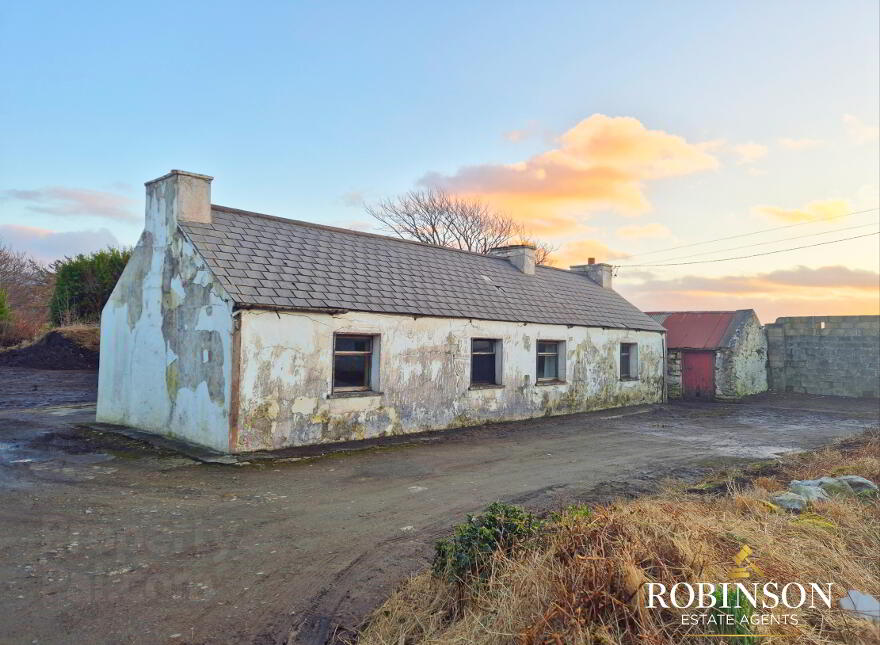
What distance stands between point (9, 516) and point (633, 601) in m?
7.02

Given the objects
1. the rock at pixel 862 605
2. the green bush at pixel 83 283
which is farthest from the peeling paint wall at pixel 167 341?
the green bush at pixel 83 283

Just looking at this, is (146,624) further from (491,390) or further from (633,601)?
(491,390)

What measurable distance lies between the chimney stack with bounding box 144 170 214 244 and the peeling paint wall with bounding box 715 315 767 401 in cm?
2130

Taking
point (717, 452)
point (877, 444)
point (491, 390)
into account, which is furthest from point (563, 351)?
point (877, 444)

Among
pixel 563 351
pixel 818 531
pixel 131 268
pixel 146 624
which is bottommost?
pixel 146 624

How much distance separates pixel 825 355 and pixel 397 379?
22739 millimetres

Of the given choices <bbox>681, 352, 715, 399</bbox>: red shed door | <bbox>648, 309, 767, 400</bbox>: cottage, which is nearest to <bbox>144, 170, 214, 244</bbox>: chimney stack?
<bbox>648, 309, 767, 400</bbox>: cottage

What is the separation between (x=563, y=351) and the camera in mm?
18203

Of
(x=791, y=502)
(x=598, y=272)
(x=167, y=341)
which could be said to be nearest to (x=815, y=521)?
(x=791, y=502)

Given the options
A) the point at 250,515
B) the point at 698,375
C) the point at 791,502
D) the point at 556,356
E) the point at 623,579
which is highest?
the point at 556,356

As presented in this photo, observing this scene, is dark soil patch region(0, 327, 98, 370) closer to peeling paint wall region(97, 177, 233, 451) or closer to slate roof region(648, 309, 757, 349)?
peeling paint wall region(97, 177, 233, 451)

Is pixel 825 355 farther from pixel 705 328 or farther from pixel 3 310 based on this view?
pixel 3 310

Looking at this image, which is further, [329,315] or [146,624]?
[329,315]

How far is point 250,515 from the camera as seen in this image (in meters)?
7.10
